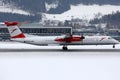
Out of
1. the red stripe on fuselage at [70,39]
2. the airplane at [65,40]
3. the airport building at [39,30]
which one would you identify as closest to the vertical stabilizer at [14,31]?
the airplane at [65,40]

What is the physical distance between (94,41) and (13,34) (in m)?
12.7

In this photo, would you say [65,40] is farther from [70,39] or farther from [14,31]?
[14,31]

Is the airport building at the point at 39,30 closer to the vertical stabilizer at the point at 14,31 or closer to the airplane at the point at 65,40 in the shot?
the vertical stabilizer at the point at 14,31

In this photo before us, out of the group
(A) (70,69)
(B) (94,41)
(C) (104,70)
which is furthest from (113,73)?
(B) (94,41)

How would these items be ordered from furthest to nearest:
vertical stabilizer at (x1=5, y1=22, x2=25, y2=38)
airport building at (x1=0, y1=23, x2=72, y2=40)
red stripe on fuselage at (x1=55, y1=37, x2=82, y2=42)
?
airport building at (x1=0, y1=23, x2=72, y2=40) → vertical stabilizer at (x1=5, y1=22, x2=25, y2=38) → red stripe on fuselage at (x1=55, y1=37, x2=82, y2=42)

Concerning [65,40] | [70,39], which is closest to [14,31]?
[65,40]

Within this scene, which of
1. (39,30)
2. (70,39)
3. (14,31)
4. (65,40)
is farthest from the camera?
(39,30)

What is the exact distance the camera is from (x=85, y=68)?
29.8m

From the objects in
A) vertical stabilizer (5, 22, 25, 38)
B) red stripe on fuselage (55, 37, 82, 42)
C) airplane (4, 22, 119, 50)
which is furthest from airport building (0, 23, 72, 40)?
red stripe on fuselage (55, 37, 82, 42)

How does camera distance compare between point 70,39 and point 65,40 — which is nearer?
point 70,39

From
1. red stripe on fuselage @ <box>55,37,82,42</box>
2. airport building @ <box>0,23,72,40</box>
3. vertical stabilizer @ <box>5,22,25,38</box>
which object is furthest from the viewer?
Result: airport building @ <box>0,23,72,40</box>

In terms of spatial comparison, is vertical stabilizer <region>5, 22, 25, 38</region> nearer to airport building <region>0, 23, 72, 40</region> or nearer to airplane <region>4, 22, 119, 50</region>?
airplane <region>4, 22, 119, 50</region>

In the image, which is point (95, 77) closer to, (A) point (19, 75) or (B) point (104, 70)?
(B) point (104, 70)

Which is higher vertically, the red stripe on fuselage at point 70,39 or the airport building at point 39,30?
the red stripe on fuselage at point 70,39
